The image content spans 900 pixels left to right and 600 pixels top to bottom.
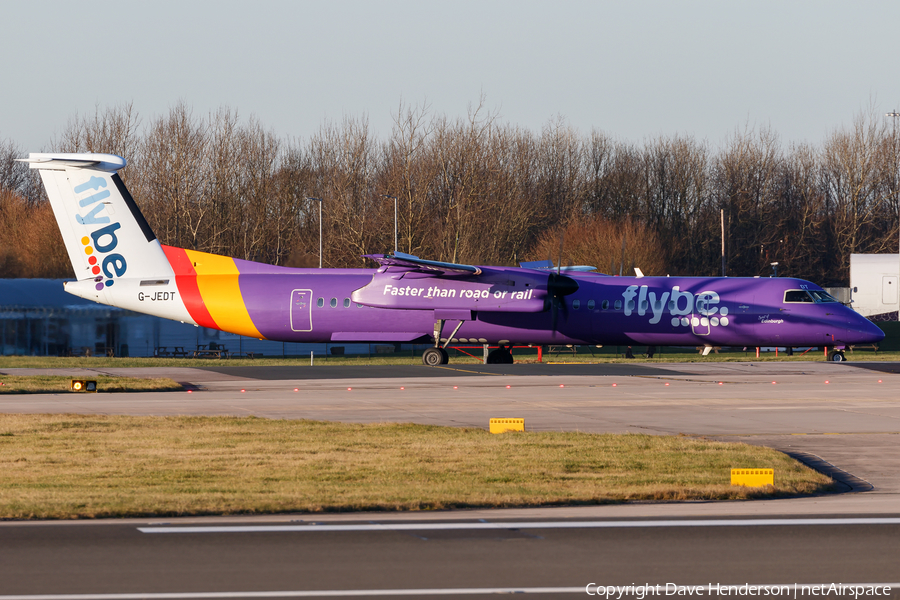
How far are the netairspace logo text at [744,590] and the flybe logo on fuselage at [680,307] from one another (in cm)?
2875

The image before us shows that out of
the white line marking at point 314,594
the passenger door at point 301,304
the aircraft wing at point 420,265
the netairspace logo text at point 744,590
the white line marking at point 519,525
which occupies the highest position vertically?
the aircraft wing at point 420,265

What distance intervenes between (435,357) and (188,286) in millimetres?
9986

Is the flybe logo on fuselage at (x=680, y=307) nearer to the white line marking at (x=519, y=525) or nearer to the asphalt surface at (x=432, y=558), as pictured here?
the white line marking at (x=519, y=525)

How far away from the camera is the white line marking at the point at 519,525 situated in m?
9.55

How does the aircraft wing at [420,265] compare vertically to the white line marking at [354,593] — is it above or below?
above

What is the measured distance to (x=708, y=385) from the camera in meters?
28.0

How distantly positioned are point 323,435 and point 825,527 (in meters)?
9.98

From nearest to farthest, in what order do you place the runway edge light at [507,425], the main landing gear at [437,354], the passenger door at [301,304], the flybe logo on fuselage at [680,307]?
the runway edge light at [507,425] → the flybe logo on fuselage at [680,307] → the passenger door at [301,304] → the main landing gear at [437,354]

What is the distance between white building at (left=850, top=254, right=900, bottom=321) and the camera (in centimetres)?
6075

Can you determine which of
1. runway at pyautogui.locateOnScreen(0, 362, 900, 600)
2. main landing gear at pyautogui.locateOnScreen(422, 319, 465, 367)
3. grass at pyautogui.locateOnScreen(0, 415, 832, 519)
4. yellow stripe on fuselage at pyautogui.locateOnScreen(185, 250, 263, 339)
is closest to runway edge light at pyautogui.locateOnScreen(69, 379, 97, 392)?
grass at pyautogui.locateOnScreen(0, 415, 832, 519)

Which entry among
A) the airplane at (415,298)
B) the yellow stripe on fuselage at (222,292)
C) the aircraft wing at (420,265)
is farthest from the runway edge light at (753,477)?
the yellow stripe on fuselage at (222,292)

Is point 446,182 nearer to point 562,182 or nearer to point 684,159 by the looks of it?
point 562,182

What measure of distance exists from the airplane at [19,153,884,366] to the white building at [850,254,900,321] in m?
26.2

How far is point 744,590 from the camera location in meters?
7.20
